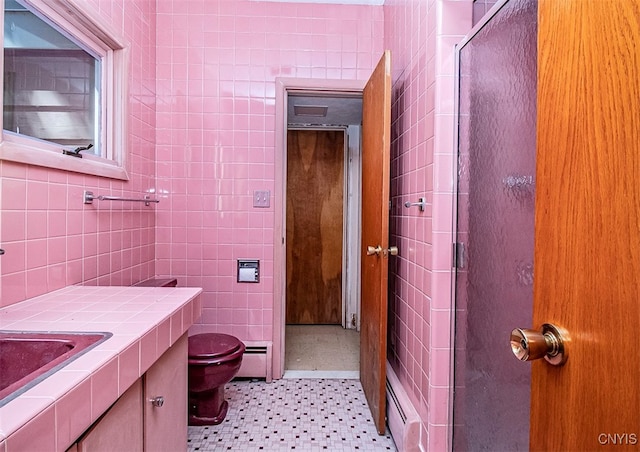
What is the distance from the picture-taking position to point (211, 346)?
1.75 metres

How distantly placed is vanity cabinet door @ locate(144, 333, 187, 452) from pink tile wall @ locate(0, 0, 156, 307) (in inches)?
20.8

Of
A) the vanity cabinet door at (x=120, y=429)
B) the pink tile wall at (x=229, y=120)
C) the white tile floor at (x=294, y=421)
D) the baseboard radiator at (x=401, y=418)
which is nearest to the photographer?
the vanity cabinet door at (x=120, y=429)

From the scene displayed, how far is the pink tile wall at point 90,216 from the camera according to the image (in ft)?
3.62

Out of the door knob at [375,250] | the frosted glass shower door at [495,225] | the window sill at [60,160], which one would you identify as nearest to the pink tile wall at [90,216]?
the window sill at [60,160]

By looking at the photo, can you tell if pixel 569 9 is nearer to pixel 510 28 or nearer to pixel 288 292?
pixel 510 28

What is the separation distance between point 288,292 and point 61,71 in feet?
8.26

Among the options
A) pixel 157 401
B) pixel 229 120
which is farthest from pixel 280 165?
pixel 157 401

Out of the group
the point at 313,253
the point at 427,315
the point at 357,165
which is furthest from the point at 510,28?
the point at 313,253

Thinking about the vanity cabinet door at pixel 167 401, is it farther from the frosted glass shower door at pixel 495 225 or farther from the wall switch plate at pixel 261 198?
the wall switch plate at pixel 261 198

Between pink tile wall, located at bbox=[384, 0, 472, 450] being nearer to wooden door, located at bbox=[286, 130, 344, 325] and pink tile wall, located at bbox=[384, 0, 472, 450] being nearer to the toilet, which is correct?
the toilet

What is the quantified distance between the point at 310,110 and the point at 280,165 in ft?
3.25

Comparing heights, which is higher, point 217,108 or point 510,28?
point 217,108

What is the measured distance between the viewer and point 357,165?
338 centimetres

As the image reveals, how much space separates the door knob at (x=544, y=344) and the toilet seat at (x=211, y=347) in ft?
4.71
